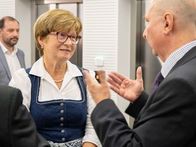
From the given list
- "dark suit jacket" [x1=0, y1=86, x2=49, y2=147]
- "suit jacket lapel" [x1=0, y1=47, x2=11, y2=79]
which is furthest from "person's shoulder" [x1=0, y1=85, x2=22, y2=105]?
"suit jacket lapel" [x1=0, y1=47, x2=11, y2=79]

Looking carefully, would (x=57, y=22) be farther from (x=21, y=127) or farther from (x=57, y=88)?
(x=21, y=127)

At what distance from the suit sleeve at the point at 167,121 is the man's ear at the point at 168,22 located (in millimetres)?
228

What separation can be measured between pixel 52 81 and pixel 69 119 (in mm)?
216

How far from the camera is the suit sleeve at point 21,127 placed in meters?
1.30

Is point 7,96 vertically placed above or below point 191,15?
below

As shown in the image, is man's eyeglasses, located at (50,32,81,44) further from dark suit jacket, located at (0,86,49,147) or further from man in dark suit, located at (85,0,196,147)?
dark suit jacket, located at (0,86,49,147)

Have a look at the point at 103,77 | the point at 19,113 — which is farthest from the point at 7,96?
the point at 103,77

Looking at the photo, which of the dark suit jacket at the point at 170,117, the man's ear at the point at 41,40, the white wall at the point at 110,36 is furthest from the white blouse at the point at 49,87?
the white wall at the point at 110,36

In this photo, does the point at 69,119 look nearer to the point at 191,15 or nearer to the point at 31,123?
the point at 31,123

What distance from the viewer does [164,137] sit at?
4.01 feet

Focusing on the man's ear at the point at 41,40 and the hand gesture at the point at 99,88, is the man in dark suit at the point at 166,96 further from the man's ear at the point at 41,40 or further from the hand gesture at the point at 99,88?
the man's ear at the point at 41,40

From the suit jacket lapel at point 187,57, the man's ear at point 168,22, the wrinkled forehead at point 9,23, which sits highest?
the wrinkled forehead at point 9,23

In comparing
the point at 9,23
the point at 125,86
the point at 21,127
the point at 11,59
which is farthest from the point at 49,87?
the point at 9,23

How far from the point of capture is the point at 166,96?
123 cm
